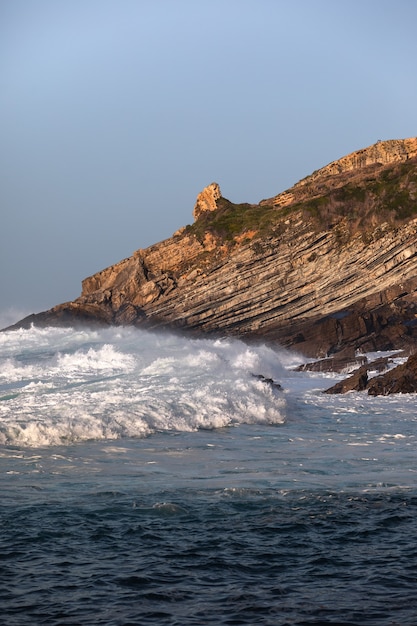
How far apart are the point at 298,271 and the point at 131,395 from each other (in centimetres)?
3620

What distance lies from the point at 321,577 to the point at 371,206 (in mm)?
58042

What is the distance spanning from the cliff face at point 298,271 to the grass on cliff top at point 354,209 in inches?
3.7

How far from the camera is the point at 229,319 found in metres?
64.1

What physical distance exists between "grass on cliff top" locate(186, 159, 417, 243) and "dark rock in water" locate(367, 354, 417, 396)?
3102cm

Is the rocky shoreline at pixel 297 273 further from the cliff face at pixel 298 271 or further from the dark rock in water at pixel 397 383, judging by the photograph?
the dark rock in water at pixel 397 383

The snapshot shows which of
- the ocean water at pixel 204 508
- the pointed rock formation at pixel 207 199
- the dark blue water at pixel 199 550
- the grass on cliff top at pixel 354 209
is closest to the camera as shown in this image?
the dark blue water at pixel 199 550

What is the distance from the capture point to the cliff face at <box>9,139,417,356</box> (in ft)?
192

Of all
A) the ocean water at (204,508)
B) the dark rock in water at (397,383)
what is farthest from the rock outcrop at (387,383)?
the ocean water at (204,508)

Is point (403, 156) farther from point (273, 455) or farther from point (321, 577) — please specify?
point (321, 577)

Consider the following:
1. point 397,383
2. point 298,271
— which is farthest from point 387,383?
point 298,271

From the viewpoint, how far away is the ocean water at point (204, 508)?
9820 mm

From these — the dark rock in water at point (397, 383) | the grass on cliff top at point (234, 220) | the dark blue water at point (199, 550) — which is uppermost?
the grass on cliff top at point (234, 220)

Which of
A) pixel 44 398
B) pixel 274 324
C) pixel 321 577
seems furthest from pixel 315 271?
pixel 321 577

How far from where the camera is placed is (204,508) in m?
14.3
